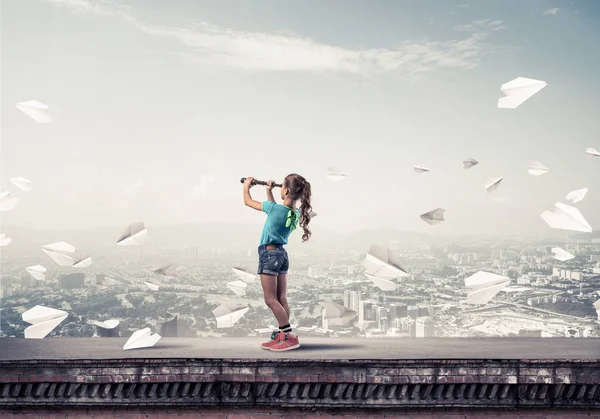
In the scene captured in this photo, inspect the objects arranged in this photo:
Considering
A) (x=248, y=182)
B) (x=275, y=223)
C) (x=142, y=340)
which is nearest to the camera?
(x=275, y=223)

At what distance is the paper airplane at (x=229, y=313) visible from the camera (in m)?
8.20

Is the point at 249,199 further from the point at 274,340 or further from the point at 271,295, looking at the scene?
the point at 274,340

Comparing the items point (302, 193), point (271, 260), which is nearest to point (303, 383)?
point (271, 260)

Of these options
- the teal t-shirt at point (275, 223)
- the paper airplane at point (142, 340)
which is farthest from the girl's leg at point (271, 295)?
the paper airplane at point (142, 340)

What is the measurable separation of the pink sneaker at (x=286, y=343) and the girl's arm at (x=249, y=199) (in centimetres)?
134

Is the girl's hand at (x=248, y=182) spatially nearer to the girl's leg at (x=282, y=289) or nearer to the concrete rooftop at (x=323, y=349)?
the girl's leg at (x=282, y=289)

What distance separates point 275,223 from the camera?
6.72 m

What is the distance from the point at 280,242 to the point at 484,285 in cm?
316

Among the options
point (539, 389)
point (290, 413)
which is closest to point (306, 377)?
point (290, 413)

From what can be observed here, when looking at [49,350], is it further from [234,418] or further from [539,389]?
[539,389]

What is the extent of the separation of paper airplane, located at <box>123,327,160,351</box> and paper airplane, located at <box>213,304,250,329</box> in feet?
3.21

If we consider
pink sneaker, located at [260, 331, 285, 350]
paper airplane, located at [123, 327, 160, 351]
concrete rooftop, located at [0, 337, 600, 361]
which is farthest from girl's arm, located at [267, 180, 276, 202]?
paper airplane, located at [123, 327, 160, 351]

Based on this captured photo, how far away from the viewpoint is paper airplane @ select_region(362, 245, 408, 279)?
826cm

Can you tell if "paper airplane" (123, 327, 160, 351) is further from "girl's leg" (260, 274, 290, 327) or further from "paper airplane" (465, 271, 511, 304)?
"paper airplane" (465, 271, 511, 304)
